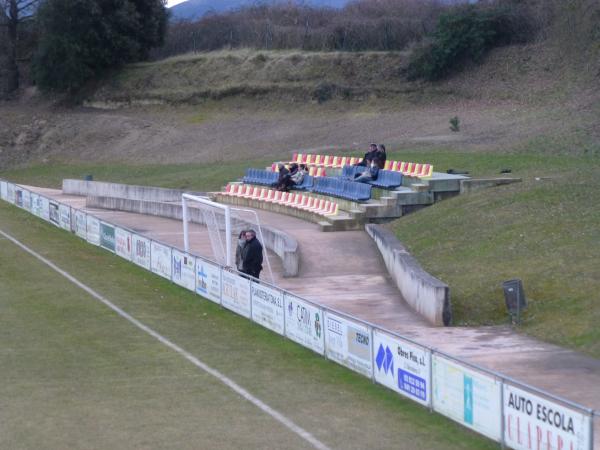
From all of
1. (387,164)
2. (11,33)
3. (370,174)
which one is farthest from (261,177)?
(11,33)

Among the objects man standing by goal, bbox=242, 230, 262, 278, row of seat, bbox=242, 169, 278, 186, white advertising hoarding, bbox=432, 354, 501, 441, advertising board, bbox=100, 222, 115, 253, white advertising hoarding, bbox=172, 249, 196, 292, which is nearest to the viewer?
white advertising hoarding, bbox=432, 354, 501, 441

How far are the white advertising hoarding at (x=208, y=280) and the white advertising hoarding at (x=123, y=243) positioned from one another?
6.32 metres

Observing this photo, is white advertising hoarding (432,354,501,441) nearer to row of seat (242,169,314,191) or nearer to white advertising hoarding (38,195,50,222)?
row of seat (242,169,314,191)

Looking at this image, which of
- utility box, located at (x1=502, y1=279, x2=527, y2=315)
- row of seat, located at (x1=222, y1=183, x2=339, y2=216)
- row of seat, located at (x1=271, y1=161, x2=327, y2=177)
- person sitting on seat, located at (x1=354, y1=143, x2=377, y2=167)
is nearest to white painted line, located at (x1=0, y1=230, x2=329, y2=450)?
utility box, located at (x1=502, y1=279, x2=527, y2=315)

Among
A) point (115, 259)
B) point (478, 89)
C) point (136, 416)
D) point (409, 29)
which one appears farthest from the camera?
point (409, 29)

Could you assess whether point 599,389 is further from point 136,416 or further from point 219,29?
point 219,29

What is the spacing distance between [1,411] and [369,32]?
59149 mm

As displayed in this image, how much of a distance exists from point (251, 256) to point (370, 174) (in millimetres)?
14934

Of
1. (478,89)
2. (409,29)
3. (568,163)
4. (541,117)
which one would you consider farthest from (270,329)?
(409,29)

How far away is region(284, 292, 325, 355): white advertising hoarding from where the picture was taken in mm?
17311

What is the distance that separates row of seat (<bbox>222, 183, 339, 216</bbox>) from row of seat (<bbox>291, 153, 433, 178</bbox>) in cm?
333

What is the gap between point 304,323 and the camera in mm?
17984

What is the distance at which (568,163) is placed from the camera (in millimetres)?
36062

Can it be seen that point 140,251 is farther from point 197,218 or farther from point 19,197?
point 19,197
